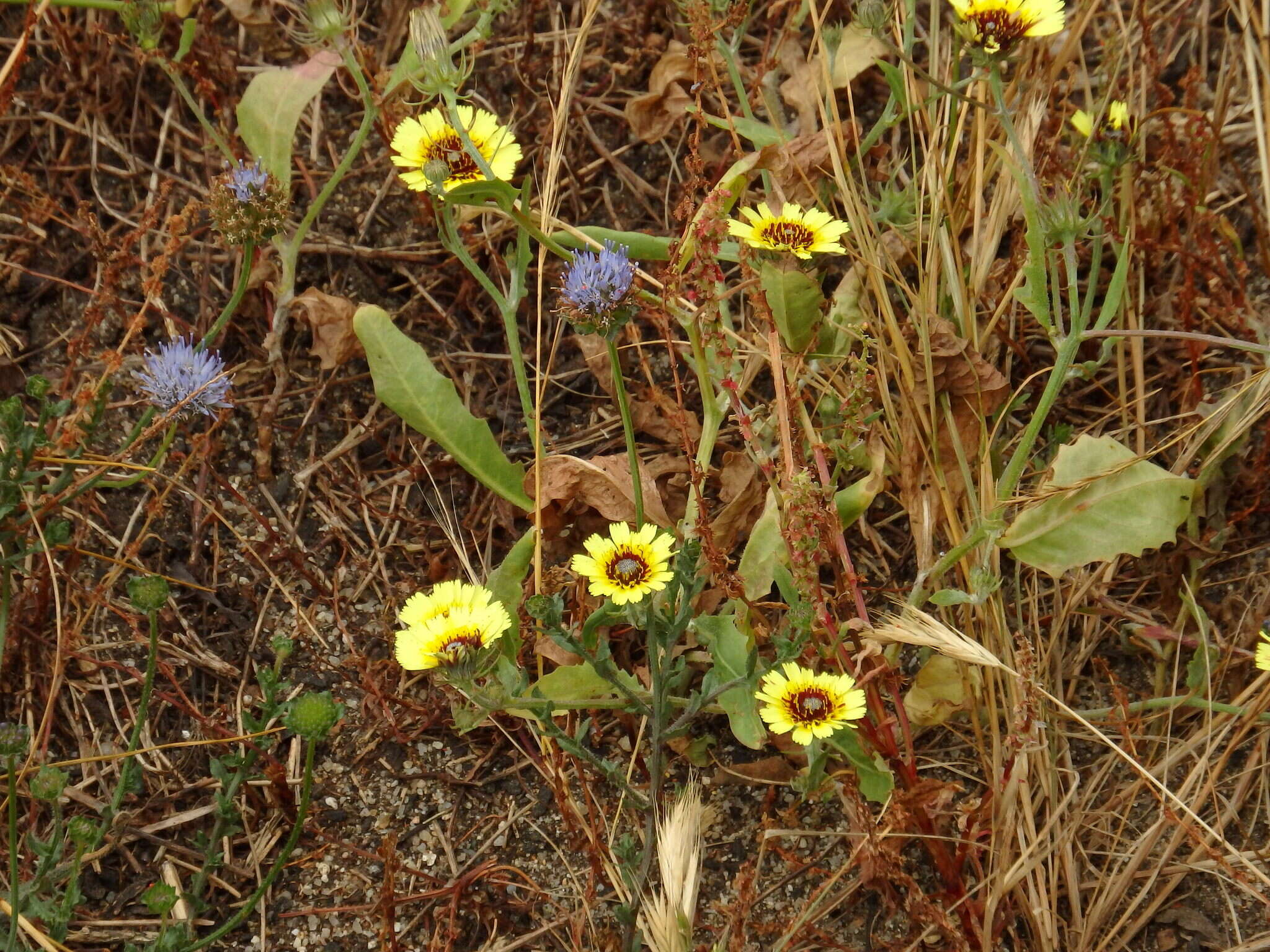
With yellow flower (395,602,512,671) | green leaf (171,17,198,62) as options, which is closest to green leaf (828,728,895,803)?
yellow flower (395,602,512,671)

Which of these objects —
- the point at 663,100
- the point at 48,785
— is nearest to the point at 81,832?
the point at 48,785

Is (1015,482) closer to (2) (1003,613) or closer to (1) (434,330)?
(2) (1003,613)

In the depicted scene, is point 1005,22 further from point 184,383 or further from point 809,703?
point 184,383

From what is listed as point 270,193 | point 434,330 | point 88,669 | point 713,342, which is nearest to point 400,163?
point 270,193

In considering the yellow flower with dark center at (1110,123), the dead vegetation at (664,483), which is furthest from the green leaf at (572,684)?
the yellow flower with dark center at (1110,123)

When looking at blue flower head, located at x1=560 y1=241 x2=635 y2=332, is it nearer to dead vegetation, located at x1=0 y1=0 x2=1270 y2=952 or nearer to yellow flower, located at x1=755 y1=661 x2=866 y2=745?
dead vegetation, located at x1=0 y1=0 x2=1270 y2=952

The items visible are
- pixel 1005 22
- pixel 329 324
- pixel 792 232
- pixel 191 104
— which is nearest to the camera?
pixel 1005 22
